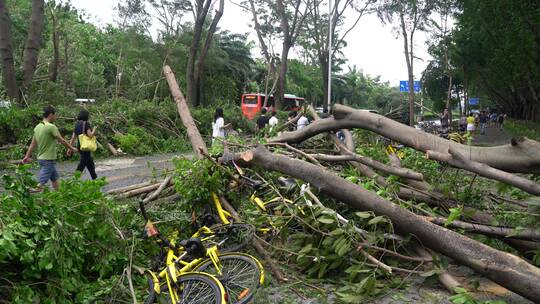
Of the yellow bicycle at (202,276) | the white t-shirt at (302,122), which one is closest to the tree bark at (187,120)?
the yellow bicycle at (202,276)

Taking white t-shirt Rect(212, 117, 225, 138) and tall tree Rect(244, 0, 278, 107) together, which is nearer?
white t-shirt Rect(212, 117, 225, 138)

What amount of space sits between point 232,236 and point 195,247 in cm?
69

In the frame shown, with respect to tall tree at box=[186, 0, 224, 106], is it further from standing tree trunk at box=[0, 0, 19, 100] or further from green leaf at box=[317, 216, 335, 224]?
green leaf at box=[317, 216, 335, 224]

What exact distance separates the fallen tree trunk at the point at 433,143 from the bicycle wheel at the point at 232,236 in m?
1.53

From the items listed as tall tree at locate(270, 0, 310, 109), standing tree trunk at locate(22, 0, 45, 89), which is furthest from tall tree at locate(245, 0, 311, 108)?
standing tree trunk at locate(22, 0, 45, 89)

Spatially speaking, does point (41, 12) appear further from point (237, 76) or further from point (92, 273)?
point (237, 76)

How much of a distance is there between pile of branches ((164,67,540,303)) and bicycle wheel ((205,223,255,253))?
33 cm

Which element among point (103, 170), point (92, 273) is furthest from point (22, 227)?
point (103, 170)

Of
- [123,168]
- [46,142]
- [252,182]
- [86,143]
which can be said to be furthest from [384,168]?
[123,168]

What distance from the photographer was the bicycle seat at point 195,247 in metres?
4.02

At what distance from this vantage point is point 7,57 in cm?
1398

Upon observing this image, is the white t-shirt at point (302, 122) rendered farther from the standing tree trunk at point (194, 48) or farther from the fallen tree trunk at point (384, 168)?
the standing tree trunk at point (194, 48)

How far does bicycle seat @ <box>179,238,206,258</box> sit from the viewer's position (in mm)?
4016

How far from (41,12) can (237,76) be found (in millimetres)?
22984
